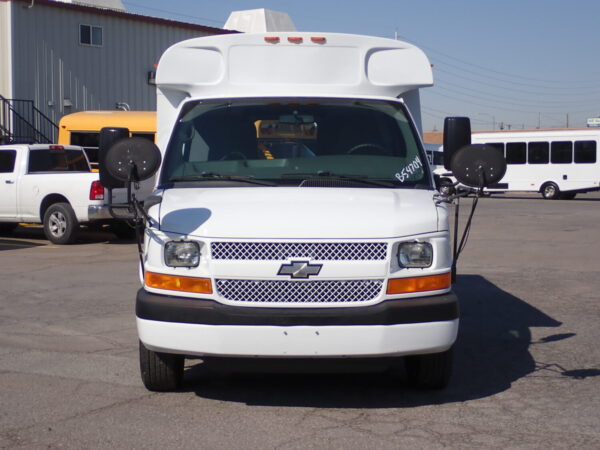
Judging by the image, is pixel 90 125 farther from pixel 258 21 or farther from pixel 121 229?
pixel 258 21

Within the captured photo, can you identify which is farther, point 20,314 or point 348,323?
point 20,314

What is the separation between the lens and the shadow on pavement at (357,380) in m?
5.90

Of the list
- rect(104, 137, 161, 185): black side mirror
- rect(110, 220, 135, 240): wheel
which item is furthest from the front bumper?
rect(110, 220, 135, 240): wheel

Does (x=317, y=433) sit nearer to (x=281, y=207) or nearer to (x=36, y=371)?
(x=281, y=207)

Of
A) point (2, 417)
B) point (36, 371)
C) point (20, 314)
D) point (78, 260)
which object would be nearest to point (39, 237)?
point (78, 260)

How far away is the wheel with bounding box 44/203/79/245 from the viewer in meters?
16.9

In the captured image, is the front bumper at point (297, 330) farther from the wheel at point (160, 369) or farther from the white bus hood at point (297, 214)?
the wheel at point (160, 369)

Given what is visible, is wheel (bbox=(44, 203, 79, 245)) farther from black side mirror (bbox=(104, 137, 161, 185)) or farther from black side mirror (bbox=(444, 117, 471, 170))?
black side mirror (bbox=(104, 137, 161, 185))

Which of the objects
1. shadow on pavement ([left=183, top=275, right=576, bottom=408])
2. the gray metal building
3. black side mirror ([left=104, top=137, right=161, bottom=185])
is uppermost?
the gray metal building

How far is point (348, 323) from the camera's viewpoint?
5.44 metres

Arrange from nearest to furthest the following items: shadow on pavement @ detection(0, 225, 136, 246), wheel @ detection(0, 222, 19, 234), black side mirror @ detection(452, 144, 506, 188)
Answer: black side mirror @ detection(452, 144, 506, 188), shadow on pavement @ detection(0, 225, 136, 246), wheel @ detection(0, 222, 19, 234)

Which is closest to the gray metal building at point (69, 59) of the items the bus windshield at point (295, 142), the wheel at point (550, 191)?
the wheel at point (550, 191)

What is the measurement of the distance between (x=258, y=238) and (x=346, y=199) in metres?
0.78

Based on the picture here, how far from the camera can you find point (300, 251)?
5.49 meters
